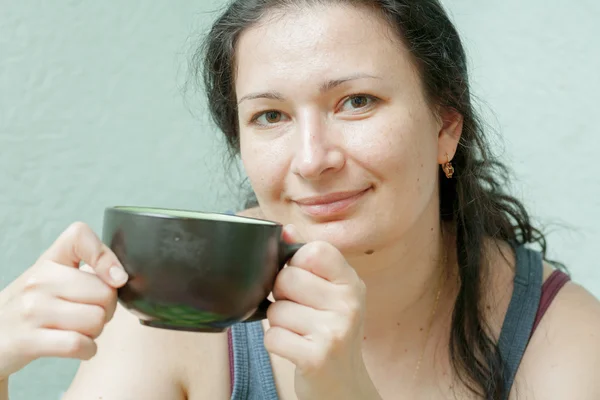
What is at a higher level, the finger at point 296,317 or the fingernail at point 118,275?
the fingernail at point 118,275

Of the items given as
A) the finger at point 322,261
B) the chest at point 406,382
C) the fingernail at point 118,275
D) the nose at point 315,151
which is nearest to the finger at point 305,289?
the finger at point 322,261

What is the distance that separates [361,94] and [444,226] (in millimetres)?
448

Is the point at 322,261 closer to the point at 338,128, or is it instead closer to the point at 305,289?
the point at 305,289

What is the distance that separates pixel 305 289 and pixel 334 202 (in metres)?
0.32

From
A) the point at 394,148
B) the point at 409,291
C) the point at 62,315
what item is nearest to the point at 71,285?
the point at 62,315

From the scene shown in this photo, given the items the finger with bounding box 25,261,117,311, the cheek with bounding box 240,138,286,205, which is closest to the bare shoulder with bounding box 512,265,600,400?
the cheek with bounding box 240,138,286,205

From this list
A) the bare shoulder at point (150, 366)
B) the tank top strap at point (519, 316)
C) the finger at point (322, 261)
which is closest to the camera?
the finger at point (322, 261)

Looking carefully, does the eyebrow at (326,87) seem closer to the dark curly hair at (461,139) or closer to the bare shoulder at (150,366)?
the dark curly hair at (461,139)

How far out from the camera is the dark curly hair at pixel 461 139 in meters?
1.25

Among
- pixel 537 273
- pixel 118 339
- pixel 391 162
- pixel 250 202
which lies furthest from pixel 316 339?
pixel 250 202

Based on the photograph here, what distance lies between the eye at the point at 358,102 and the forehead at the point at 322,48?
0.13 ft

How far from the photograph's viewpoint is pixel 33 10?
66.3 inches

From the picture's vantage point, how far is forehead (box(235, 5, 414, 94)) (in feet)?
3.72

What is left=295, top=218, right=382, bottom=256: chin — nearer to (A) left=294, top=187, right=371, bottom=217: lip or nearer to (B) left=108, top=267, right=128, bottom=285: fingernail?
(A) left=294, top=187, right=371, bottom=217: lip
